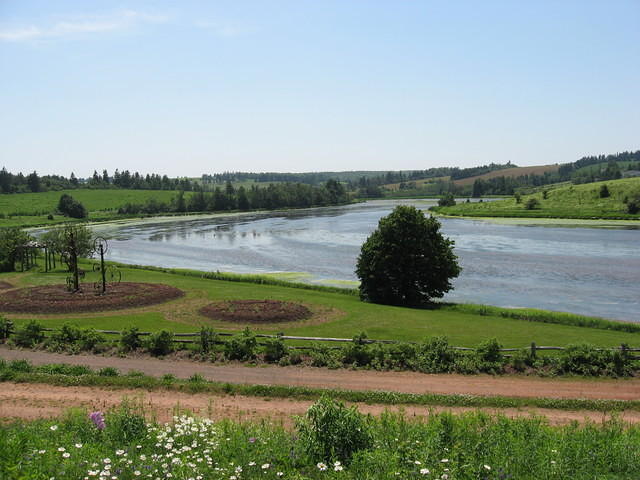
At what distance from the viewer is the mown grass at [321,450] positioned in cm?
1057

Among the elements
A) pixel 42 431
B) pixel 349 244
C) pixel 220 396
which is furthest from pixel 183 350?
pixel 349 244

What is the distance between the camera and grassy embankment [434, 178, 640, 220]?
351ft

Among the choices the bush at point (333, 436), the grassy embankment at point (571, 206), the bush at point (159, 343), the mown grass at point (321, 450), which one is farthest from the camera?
the grassy embankment at point (571, 206)

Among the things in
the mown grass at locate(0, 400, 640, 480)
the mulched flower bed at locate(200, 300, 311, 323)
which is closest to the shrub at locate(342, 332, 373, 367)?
the mulched flower bed at locate(200, 300, 311, 323)

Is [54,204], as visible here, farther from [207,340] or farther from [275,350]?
[275,350]

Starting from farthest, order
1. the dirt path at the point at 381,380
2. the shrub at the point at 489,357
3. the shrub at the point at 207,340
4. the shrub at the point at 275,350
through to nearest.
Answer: the shrub at the point at 207,340, the shrub at the point at 275,350, the shrub at the point at 489,357, the dirt path at the point at 381,380

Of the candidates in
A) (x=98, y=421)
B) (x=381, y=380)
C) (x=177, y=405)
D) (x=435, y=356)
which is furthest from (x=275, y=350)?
(x=98, y=421)

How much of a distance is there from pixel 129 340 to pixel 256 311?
8.49 metres

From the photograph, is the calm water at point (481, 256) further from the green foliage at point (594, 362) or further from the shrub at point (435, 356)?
the shrub at point (435, 356)

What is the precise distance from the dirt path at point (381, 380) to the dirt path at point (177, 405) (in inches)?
87.1

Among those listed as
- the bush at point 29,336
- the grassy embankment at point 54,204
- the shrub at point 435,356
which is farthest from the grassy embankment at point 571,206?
the bush at point 29,336

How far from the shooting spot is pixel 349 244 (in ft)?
247

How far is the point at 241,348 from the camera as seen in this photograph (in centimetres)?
2289

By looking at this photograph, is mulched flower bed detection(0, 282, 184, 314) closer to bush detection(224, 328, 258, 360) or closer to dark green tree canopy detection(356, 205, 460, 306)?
bush detection(224, 328, 258, 360)
